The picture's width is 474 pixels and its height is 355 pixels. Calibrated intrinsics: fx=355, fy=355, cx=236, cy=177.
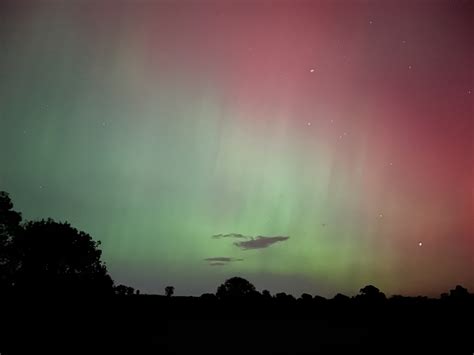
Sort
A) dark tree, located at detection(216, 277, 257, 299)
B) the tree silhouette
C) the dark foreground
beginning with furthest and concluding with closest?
dark tree, located at detection(216, 277, 257, 299), the tree silhouette, the dark foreground

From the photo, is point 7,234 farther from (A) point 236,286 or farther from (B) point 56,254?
(A) point 236,286

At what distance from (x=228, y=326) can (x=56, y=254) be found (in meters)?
29.2

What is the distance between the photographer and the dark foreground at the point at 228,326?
1702 cm

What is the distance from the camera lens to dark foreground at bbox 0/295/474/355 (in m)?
17.0

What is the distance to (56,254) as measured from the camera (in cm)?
4369

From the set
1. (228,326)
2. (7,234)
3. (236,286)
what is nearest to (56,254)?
(7,234)

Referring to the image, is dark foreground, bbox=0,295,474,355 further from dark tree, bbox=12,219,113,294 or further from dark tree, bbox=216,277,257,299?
dark tree, bbox=216,277,257,299

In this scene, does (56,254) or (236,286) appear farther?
(236,286)

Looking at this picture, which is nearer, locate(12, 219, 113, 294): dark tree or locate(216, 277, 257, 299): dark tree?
locate(12, 219, 113, 294): dark tree

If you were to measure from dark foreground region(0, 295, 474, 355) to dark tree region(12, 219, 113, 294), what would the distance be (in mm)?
16312

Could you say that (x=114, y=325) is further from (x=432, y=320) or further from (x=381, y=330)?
(x=432, y=320)

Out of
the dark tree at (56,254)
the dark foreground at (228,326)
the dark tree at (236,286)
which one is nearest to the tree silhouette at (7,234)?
the dark tree at (56,254)

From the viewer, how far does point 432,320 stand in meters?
19.7

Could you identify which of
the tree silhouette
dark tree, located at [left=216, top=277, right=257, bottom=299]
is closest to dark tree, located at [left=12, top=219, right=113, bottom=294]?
the tree silhouette
